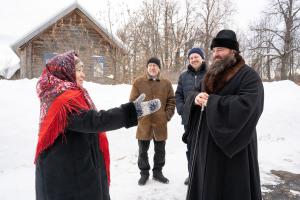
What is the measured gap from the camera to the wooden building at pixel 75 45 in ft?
46.6

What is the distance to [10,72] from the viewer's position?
19.6m

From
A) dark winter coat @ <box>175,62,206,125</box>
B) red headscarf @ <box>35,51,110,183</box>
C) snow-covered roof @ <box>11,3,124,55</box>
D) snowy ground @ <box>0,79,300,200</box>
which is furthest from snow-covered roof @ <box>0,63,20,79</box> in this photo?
red headscarf @ <box>35,51,110,183</box>

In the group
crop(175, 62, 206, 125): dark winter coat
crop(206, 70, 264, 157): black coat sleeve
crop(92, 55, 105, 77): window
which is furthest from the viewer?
crop(92, 55, 105, 77): window

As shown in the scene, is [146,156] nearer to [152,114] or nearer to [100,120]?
[152,114]

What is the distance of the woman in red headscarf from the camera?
2.04 meters

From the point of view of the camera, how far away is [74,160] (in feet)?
6.95

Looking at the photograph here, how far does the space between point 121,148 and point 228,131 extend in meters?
3.71

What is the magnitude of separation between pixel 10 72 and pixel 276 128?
17.4m

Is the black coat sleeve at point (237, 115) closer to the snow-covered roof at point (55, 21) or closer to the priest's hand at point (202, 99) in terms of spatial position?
the priest's hand at point (202, 99)

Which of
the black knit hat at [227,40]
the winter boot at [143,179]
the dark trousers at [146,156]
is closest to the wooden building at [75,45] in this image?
the dark trousers at [146,156]

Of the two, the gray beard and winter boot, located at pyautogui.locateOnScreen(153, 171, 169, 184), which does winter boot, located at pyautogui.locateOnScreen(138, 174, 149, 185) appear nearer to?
winter boot, located at pyautogui.locateOnScreen(153, 171, 169, 184)

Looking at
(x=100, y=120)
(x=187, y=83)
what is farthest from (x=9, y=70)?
(x=100, y=120)

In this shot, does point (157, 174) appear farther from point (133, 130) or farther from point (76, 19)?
point (76, 19)

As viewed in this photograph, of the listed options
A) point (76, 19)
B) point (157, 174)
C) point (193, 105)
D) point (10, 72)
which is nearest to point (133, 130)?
point (157, 174)
